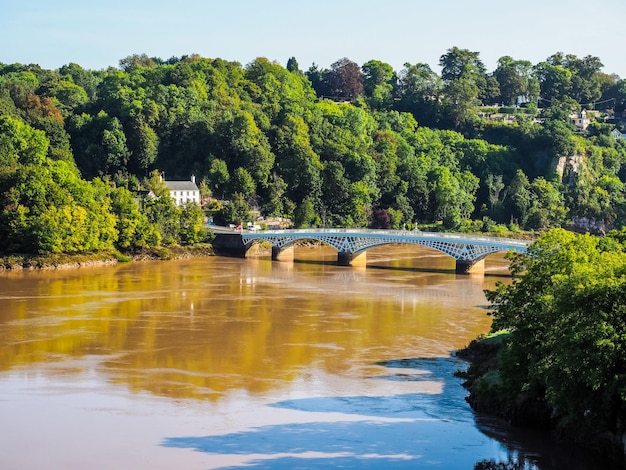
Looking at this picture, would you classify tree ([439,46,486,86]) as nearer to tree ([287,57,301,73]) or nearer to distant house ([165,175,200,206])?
tree ([287,57,301,73])

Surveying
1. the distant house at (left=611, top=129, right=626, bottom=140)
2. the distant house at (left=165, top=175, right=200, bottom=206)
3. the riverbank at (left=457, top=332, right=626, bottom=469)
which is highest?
the distant house at (left=611, top=129, right=626, bottom=140)

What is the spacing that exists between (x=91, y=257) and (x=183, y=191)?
21.4 meters

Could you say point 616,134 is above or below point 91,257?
above

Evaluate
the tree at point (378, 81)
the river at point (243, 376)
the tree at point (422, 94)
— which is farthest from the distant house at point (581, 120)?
the river at point (243, 376)

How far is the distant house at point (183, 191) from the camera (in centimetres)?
8619

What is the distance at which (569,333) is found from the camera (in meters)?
25.4

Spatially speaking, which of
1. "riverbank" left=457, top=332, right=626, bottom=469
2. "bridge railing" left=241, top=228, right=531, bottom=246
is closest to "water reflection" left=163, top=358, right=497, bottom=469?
"riverbank" left=457, top=332, right=626, bottom=469

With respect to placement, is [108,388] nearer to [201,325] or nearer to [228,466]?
[228,466]

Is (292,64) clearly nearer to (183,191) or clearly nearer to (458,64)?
(458,64)

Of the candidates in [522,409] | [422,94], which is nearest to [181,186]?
[422,94]

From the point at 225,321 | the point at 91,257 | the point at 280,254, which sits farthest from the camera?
the point at 280,254

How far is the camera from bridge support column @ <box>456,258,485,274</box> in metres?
63.2

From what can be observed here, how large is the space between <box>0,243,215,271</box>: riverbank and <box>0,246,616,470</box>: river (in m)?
2.54

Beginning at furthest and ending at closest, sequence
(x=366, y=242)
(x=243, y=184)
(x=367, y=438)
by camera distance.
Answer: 1. (x=243, y=184)
2. (x=366, y=242)
3. (x=367, y=438)
